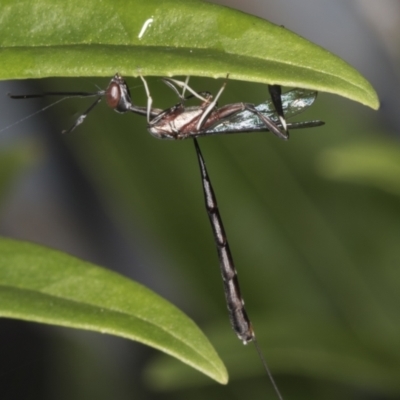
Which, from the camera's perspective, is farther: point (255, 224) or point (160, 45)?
point (255, 224)

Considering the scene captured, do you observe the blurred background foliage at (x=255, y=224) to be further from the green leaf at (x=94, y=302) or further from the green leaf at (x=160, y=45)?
the green leaf at (x=160, y=45)

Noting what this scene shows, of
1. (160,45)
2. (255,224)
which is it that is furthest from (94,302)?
(255,224)

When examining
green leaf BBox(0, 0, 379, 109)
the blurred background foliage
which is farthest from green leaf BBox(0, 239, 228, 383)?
the blurred background foliage

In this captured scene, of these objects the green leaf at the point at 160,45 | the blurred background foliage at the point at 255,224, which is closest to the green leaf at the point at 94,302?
the green leaf at the point at 160,45

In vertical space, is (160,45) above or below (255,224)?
above

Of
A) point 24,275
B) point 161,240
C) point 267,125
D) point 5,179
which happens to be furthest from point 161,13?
point 161,240

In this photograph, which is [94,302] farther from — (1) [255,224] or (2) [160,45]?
(1) [255,224]
